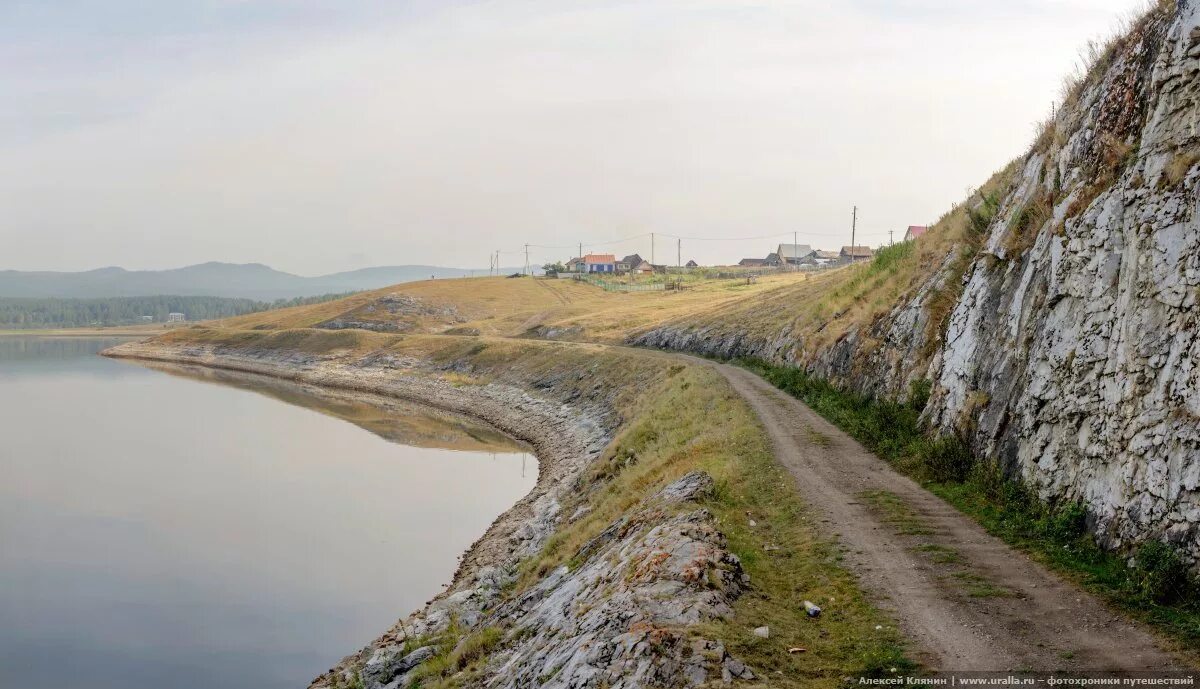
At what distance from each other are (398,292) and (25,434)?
80646 mm

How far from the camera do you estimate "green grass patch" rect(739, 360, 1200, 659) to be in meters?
11.2

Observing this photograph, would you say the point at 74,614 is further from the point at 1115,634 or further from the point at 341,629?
the point at 1115,634

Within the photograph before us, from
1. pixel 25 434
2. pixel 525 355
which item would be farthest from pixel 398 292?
pixel 25 434

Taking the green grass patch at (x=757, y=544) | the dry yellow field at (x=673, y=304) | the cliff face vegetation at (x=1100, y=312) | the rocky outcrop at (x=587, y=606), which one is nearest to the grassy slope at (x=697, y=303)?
the dry yellow field at (x=673, y=304)

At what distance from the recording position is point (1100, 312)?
1474cm

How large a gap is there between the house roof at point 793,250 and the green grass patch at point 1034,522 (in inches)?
6223

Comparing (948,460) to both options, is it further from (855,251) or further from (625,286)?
(855,251)

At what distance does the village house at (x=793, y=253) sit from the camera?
6983 inches

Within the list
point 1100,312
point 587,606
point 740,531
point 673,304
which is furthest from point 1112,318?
point 673,304

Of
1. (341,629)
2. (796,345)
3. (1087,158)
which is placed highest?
(1087,158)

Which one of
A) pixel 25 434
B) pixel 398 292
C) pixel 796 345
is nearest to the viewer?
pixel 796 345

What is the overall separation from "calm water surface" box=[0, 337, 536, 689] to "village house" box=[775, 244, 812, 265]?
4807 inches

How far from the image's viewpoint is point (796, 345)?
A: 134ft

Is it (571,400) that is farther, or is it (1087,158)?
(571,400)
